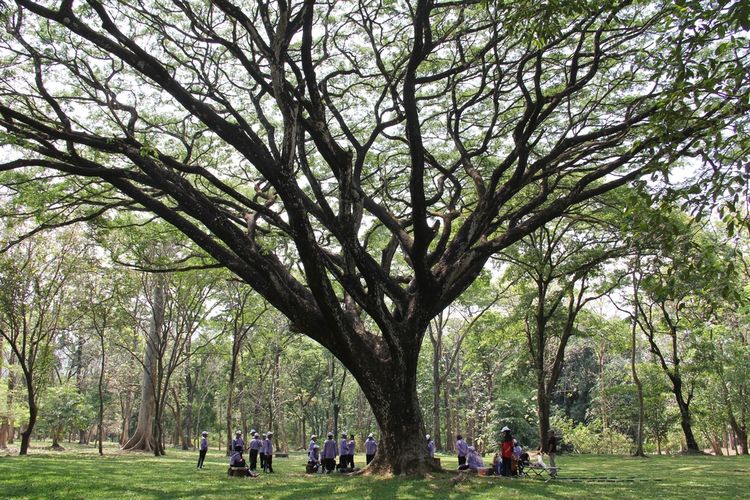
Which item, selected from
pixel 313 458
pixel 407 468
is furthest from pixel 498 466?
pixel 313 458

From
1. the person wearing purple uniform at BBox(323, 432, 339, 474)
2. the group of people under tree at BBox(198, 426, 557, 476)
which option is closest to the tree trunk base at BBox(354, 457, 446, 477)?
the group of people under tree at BBox(198, 426, 557, 476)

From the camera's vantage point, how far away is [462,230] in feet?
40.5

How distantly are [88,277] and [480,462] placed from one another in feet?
57.0

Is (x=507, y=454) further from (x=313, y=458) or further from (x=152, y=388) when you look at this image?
(x=152, y=388)

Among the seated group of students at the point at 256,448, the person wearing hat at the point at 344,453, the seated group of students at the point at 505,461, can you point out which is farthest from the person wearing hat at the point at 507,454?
the seated group of students at the point at 256,448

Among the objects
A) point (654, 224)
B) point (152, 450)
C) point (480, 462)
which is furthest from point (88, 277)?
point (654, 224)

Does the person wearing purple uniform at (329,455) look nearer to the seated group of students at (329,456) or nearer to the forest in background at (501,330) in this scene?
the seated group of students at (329,456)

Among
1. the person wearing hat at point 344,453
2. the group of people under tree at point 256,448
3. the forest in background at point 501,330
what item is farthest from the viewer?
the forest in background at point 501,330

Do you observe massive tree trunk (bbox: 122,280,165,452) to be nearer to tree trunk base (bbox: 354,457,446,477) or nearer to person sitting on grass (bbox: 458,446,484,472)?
tree trunk base (bbox: 354,457,446,477)

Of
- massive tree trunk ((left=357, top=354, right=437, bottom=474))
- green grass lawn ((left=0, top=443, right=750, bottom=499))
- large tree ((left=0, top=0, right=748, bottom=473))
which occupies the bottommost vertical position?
green grass lawn ((left=0, top=443, right=750, bottom=499))

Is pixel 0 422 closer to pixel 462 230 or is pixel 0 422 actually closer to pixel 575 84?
pixel 462 230

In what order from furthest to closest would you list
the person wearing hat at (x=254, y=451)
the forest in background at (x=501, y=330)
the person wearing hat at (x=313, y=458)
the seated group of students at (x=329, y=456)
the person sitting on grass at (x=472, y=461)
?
the forest in background at (x=501, y=330) → the person wearing hat at (x=254, y=451) → the seated group of students at (x=329, y=456) → the person wearing hat at (x=313, y=458) → the person sitting on grass at (x=472, y=461)

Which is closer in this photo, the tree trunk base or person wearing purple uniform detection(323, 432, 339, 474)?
the tree trunk base

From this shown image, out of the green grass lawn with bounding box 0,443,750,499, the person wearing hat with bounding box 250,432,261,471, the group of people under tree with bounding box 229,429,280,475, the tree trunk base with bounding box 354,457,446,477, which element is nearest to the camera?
the green grass lawn with bounding box 0,443,750,499
